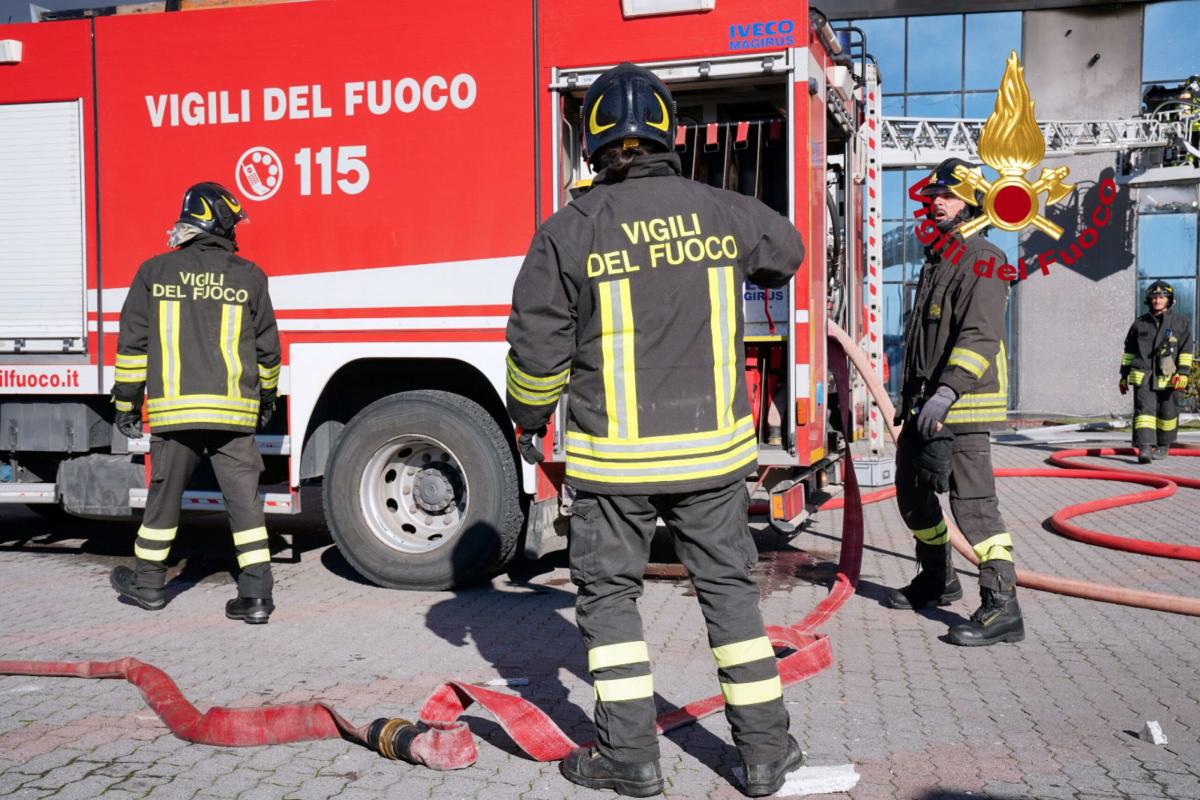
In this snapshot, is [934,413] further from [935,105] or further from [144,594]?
[935,105]

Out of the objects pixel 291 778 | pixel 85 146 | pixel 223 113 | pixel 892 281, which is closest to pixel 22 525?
pixel 85 146

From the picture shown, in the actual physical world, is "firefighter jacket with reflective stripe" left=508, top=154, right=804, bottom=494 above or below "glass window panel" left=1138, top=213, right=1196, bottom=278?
below

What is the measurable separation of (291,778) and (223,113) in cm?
403

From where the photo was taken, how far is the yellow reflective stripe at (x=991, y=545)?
4.94 m

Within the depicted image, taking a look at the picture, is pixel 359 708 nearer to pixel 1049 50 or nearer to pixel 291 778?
pixel 291 778

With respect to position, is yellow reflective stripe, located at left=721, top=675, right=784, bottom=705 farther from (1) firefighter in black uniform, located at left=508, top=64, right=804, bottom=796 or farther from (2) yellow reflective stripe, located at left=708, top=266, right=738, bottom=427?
(2) yellow reflective stripe, located at left=708, top=266, right=738, bottom=427

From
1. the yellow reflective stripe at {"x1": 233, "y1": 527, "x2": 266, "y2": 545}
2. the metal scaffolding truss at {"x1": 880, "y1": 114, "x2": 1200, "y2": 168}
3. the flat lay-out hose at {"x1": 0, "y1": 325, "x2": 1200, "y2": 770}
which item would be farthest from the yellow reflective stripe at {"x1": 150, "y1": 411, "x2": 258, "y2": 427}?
the metal scaffolding truss at {"x1": 880, "y1": 114, "x2": 1200, "y2": 168}

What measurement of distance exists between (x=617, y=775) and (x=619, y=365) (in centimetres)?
118

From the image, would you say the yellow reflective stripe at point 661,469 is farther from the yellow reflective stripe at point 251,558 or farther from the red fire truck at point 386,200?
the yellow reflective stripe at point 251,558

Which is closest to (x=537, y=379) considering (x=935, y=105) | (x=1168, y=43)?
(x=935, y=105)

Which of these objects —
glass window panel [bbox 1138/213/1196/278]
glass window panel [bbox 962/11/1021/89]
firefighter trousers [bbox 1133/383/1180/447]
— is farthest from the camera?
glass window panel [bbox 962/11/1021/89]

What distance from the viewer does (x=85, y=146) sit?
6402 millimetres

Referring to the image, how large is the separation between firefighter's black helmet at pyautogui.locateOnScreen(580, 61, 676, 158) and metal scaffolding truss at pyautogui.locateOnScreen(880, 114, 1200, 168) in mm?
18943

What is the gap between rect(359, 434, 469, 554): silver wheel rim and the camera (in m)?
5.97
